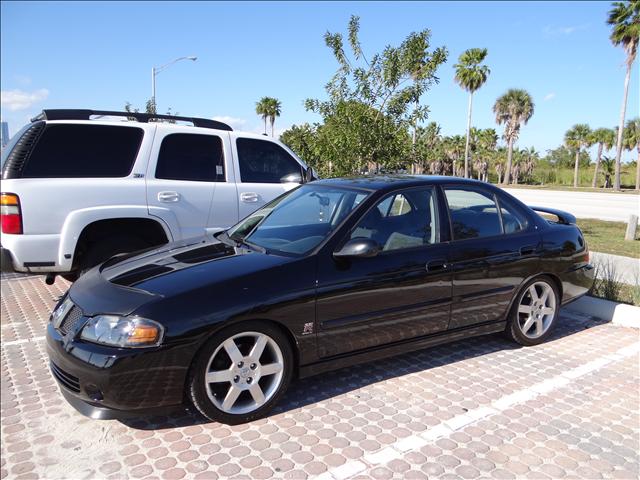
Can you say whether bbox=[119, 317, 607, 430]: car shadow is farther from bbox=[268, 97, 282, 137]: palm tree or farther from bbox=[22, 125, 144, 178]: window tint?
bbox=[268, 97, 282, 137]: palm tree

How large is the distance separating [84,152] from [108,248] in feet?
3.34

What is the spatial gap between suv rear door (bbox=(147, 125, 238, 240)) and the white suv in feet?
0.04

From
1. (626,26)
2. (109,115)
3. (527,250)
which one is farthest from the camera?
(626,26)

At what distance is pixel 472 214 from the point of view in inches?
180

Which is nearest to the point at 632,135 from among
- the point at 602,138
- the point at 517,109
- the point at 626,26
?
the point at 602,138

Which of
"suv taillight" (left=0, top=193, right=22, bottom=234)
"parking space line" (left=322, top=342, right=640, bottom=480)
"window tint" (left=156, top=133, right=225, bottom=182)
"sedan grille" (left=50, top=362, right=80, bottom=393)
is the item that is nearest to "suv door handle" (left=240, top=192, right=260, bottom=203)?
"window tint" (left=156, top=133, right=225, bottom=182)

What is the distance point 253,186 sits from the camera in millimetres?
6410

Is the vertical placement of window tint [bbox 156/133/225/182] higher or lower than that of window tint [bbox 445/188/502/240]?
higher

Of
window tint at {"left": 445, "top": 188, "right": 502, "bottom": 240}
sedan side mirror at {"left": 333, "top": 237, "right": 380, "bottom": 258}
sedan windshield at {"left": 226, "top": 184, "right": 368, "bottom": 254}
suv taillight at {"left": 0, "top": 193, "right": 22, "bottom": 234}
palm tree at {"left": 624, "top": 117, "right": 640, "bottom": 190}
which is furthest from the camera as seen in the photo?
palm tree at {"left": 624, "top": 117, "right": 640, "bottom": 190}

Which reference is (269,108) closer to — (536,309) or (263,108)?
(263,108)

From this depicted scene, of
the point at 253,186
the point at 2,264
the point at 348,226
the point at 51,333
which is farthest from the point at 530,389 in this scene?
the point at 2,264

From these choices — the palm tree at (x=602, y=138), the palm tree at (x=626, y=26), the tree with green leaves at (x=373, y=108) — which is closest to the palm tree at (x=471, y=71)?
the palm tree at (x=626, y=26)

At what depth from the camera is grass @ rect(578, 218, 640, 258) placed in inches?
403

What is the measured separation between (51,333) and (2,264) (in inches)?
76.6
